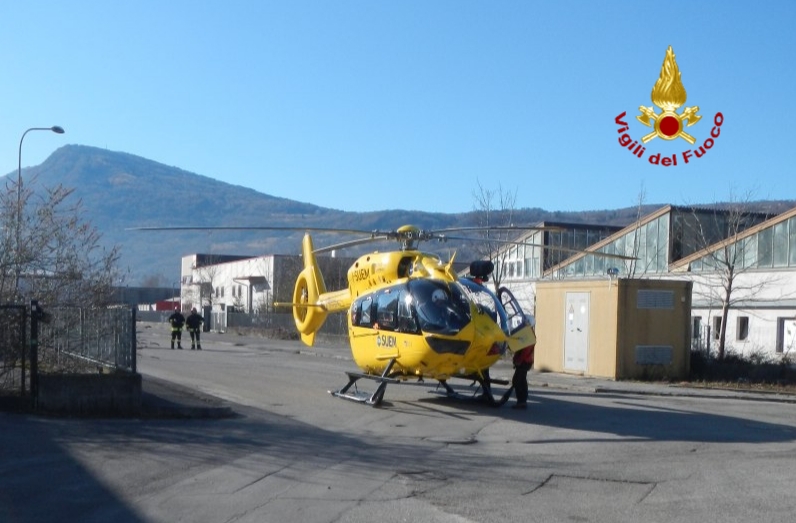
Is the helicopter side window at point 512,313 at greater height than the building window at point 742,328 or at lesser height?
greater

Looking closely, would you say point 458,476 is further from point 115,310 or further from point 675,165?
point 675,165

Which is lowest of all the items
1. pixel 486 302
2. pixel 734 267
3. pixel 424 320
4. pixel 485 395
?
pixel 485 395

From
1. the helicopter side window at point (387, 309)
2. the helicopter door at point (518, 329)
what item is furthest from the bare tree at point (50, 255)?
the helicopter door at point (518, 329)

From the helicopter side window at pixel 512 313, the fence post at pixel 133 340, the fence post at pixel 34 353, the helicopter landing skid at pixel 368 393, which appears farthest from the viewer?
the helicopter landing skid at pixel 368 393

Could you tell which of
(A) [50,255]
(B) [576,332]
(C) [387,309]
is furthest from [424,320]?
(B) [576,332]

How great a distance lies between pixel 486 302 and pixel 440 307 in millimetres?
845

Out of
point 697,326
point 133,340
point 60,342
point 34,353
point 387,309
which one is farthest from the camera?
point 697,326

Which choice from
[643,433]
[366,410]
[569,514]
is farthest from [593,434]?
[569,514]

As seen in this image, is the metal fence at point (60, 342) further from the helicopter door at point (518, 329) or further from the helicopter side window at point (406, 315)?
the helicopter door at point (518, 329)

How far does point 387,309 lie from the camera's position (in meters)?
17.5

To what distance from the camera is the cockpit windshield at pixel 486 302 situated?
1633 centimetres

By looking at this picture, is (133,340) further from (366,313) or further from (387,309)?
(366,313)

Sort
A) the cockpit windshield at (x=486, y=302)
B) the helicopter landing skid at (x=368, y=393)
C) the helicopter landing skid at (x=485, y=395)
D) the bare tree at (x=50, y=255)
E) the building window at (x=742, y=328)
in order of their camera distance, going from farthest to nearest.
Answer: the building window at (x=742, y=328)
the helicopter landing skid at (x=485, y=395)
the helicopter landing skid at (x=368, y=393)
the bare tree at (x=50, y=255)
the cockpit windshield at (x=486, y=302)

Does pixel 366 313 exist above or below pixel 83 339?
above
